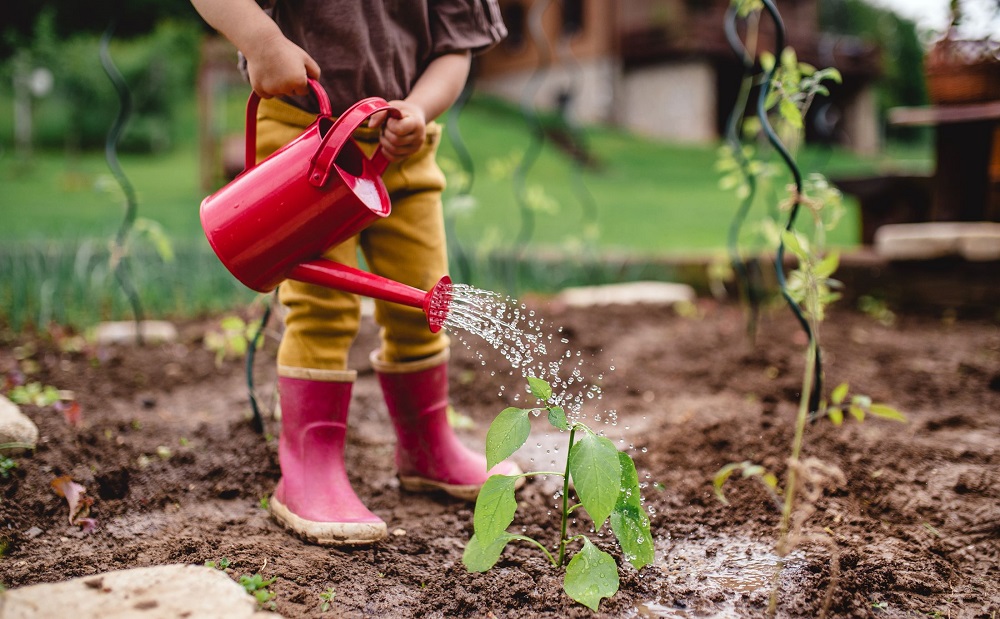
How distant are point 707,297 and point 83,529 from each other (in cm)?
286

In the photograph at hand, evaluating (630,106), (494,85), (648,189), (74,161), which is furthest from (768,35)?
(74,161)

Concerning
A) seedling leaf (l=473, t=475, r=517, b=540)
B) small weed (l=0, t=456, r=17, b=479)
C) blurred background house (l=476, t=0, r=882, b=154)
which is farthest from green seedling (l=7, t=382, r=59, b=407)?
blurred background house (l=476, t=0, r=882, b=154)

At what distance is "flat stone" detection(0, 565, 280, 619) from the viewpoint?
2.69 ft

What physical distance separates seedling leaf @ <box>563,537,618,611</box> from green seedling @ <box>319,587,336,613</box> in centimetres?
33

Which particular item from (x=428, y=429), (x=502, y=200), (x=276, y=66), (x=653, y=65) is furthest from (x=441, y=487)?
(x=653, y=65)

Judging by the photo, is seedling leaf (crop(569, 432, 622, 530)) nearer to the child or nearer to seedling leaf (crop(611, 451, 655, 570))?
seedling leaf (crop(611, 451, 655, 570))

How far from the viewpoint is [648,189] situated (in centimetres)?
946

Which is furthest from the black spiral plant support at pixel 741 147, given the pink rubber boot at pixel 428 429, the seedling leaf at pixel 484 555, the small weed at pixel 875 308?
the seedling leaf at pixel 484 555

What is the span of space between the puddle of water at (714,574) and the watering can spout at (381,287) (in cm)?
52

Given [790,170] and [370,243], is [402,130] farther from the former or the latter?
[790,170]

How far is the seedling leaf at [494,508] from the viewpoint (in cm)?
99

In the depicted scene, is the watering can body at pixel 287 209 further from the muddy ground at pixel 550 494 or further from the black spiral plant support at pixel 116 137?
the black spiral plant support at pixel 116 137

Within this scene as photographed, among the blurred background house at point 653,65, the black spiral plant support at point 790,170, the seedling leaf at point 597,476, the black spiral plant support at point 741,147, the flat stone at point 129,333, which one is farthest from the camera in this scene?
the blurred background house at point 653,65

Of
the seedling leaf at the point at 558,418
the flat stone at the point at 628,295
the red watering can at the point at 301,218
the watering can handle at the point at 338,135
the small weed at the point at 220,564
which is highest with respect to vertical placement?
the watering can handle at the point at 338,135
